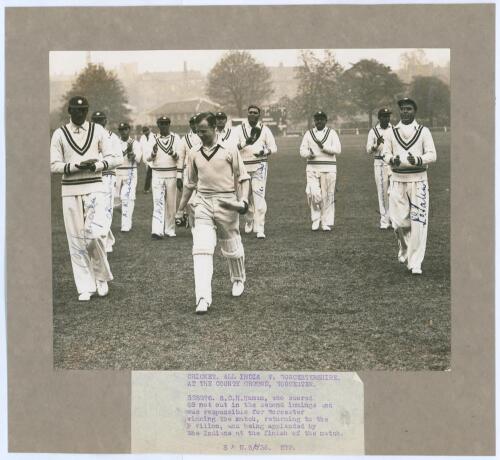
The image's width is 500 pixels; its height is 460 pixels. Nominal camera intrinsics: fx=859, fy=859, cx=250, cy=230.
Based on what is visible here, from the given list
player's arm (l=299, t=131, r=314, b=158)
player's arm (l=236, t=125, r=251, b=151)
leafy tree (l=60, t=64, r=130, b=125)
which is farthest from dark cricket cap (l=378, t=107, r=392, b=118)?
leafy tree (l=60, t=64, r=130, b=125)

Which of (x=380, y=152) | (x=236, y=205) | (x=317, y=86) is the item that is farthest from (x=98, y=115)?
(x=380, y=152)

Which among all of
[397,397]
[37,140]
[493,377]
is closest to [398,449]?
[397,397]

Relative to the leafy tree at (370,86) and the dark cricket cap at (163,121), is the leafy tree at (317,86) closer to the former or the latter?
the leafy tree at (370,86)

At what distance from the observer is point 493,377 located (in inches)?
339

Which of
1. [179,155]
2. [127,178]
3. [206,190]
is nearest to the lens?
[206,190]

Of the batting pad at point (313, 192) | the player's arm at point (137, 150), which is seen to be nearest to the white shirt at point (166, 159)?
the player's arm at point (137, 150)

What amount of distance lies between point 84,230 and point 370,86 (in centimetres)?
388

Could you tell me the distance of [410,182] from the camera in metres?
10.7

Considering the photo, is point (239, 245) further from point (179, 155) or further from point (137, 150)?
point (137, 150)

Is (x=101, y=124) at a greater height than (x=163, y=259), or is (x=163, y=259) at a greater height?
(x=101, y=124)

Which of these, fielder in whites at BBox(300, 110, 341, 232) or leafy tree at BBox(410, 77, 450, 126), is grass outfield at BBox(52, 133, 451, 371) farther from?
fielder in whites at BBox(300, 110, 341, 232)

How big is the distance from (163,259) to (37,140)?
11.8ft

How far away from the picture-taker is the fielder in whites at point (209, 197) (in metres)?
9.51

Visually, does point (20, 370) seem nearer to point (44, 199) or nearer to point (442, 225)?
point (44, 199)
